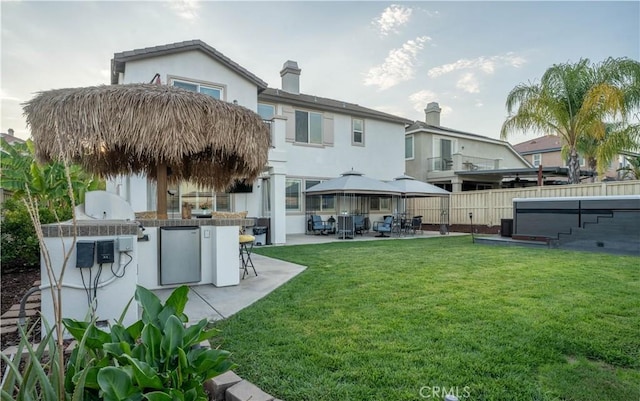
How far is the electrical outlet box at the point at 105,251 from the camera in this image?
412cm

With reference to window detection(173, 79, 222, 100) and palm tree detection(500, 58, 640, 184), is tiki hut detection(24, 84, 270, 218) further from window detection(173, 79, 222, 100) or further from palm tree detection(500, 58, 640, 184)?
palm tree detection(500, 58, 640, 184)

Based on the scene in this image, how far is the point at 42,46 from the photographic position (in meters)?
4.72

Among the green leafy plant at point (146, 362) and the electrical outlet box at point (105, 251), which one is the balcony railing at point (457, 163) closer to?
the electrical outlet box at point (105, 251)

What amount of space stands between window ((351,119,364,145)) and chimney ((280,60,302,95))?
12.5 feet

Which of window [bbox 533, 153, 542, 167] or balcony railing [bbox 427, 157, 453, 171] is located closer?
balcony railing [bbox 427, 157, 453, 171]

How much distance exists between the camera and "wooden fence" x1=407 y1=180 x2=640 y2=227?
13.9 metres

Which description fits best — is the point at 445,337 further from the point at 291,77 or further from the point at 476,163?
the point at 476,163

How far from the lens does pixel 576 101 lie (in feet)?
49.0

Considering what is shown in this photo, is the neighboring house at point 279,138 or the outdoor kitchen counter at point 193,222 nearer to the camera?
the outdoor kitchen counter at point 193,222

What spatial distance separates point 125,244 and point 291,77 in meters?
17.2

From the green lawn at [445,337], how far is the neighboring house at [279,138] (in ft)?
18.7

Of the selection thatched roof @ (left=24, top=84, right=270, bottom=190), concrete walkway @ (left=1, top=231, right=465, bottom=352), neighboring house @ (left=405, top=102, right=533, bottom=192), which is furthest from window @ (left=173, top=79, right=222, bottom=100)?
neighboring house @ (left=405, top=102, right=533, bottom=192)

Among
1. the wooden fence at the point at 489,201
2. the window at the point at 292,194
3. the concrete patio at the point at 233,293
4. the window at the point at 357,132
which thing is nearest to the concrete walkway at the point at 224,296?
the concrete patio at the point at 233,293

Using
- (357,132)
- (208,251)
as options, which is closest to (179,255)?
(208,251)
